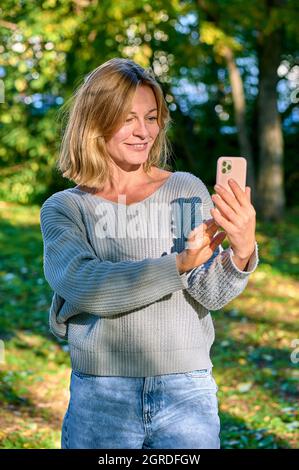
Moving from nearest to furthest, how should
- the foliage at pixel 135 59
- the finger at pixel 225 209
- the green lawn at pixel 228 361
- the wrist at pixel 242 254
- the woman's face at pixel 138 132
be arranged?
the finger at pixel 225 209 < the wrist at pixel 242 254 < the woman's face at pixel 138 132 < the green lawn at pixel 228 361 < the foliage at pixel 135 59

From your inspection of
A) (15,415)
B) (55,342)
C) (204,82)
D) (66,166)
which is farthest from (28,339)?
(204,82)

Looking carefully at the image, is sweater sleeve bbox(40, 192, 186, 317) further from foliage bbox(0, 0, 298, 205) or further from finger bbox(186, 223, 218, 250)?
foliage bbox(0, 0, 298, 205)

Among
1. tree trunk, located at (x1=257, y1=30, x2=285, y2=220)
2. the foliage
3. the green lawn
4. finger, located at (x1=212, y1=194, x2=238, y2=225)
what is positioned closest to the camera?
finger, located at (x1=212, y1=194, x2=238, y2=225)

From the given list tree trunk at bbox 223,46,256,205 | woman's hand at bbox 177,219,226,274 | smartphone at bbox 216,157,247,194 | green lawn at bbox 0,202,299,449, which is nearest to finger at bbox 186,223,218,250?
woman's hand at bbox 177,219,226,274

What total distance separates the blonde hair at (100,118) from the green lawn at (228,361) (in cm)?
255

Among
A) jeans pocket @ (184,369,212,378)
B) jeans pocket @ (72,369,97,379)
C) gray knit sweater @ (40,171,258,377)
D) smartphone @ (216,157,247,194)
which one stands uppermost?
smartphone @ (216,157,247,194)

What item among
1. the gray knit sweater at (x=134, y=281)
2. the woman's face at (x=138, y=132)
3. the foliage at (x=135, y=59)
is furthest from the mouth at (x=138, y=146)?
the foliage at (x=135, y=59)

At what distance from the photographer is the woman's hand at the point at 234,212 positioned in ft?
6.50

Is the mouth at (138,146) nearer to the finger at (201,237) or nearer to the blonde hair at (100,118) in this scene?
the blonde hair at (100,118)

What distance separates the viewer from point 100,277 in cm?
218

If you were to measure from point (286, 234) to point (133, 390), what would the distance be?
10700mm

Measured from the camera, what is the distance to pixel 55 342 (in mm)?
7227

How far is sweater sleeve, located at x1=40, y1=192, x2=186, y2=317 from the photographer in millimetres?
2131
